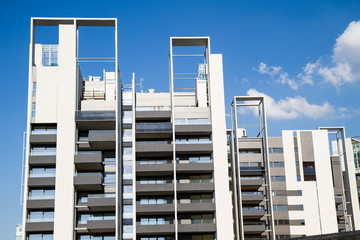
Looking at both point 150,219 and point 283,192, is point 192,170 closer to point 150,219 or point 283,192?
point 150,219

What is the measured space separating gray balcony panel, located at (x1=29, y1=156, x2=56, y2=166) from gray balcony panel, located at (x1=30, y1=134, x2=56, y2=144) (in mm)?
2099

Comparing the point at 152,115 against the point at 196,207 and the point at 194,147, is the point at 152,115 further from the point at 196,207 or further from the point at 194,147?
the point at 196,207

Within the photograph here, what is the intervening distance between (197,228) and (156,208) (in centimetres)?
612

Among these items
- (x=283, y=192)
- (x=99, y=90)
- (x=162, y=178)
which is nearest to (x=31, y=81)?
(x=99, y=90)

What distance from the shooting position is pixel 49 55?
67125 millimetres

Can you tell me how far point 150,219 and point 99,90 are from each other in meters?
20.8

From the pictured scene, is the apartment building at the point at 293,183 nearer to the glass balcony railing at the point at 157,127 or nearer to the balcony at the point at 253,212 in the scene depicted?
the balcony at the point at 253,212

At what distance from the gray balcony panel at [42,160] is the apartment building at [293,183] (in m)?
30.8

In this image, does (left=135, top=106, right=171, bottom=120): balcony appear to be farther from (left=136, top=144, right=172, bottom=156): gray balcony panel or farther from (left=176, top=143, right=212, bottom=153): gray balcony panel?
(left=176, top=143, right=212, bottom=153): gray balcony panel

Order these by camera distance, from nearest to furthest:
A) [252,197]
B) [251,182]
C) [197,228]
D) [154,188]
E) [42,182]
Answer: [42,182] → [197,228] → [154,188] → [252,197] → [251,182]

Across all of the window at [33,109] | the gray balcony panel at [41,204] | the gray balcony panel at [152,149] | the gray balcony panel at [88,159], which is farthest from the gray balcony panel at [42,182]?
the gray balcony panel at [152,149]

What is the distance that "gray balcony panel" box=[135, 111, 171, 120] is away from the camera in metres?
Result: 69.0

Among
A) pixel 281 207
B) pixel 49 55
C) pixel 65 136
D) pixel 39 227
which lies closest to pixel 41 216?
pixel 39 227

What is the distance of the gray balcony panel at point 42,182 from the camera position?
6094cm
